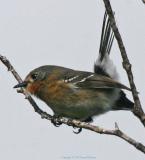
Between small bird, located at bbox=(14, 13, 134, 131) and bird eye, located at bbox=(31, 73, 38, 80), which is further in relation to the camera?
bird eye, located at bbox=(31, 73, 38, 80)

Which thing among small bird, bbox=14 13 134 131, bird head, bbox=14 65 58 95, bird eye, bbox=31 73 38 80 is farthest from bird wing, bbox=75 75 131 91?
Answer: bird eye, bbox=31 73 38 80

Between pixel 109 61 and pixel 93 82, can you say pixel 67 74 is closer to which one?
pixel 93 82

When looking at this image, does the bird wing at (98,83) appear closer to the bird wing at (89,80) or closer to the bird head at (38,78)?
the bird wing at (89,80)

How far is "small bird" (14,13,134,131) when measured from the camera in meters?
5.82

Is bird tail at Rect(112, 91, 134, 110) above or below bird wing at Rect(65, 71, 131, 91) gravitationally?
below

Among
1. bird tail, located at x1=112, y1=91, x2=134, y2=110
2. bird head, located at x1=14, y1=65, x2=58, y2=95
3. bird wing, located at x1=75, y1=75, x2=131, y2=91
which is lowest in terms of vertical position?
bird tail, located at x1=112, y1=91, x2=134, y2=110

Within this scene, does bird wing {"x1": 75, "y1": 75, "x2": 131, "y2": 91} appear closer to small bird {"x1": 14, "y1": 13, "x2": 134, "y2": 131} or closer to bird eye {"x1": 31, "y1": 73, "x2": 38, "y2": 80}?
small bird {"x1": 14, "y1": 13, "x2": 134, "y2": 131}

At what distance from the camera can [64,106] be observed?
5.86 m

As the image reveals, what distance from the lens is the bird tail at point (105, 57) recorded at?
16.3ft

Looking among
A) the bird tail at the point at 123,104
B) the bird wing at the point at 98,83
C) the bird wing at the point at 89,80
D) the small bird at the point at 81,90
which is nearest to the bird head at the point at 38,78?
the small bird at the point at 81,90

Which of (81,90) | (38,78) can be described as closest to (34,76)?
(38,78)

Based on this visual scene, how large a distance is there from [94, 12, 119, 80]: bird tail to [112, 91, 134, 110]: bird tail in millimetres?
243

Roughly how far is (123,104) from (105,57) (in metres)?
0.56

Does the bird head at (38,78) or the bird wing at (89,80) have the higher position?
the bird head at (38,78)
